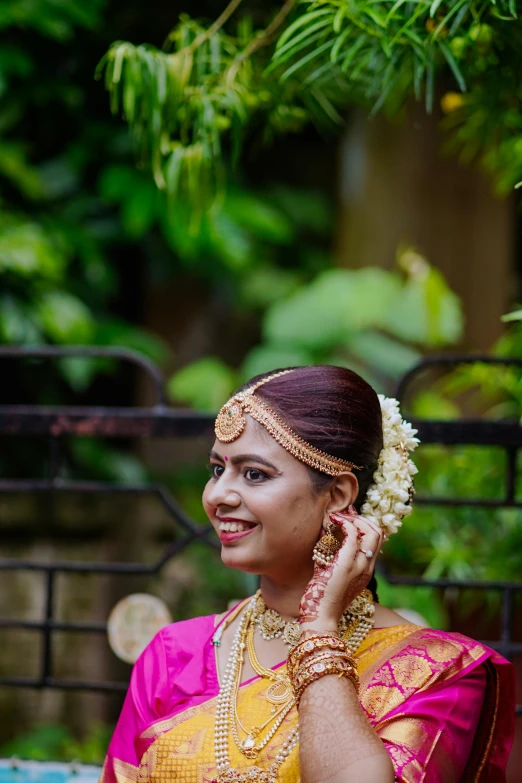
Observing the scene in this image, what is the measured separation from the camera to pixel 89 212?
4.91 meters

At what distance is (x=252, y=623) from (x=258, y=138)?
3.87 m

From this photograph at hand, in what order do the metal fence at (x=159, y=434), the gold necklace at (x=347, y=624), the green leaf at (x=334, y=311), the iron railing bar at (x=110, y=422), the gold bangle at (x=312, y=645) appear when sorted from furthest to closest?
the green leaf at (x=334, y=311) < the iron railing bar at (x=110, y=422) < the metal fence at (x=159, y=434) < the gold necklace at (x=347, y=624) < the gold bangle at (x=312, y=645)

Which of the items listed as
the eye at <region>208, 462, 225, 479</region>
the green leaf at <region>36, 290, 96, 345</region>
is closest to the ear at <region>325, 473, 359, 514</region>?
the eye at <region>208, 462, 225, 479</region>

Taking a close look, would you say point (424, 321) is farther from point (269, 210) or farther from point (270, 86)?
point (270, 86)

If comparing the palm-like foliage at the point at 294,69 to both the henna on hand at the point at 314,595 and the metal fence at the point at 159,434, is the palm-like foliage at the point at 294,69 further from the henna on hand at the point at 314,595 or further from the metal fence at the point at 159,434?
the henna on hand at the point at 314,595

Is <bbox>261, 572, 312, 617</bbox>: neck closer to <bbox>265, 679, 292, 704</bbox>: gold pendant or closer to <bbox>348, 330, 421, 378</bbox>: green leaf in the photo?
<bbox>265, 679, 292, 704</bbox>: gold pendant

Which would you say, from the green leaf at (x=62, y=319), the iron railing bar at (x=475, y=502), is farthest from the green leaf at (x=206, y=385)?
the iron railing bar at (x=475, y=502)

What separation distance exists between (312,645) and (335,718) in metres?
0.13

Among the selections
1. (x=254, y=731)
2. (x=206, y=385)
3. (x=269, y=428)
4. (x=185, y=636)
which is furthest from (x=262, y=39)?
(x=206, y=385)

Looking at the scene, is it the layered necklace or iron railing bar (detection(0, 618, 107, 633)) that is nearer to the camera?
the layered necklace

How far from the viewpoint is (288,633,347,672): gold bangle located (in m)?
1.66

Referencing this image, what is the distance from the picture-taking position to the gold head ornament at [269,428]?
1.83 metres

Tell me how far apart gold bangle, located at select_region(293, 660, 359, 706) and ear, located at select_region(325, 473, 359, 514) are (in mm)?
322

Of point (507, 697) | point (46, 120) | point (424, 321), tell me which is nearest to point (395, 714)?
point (507, 697)
